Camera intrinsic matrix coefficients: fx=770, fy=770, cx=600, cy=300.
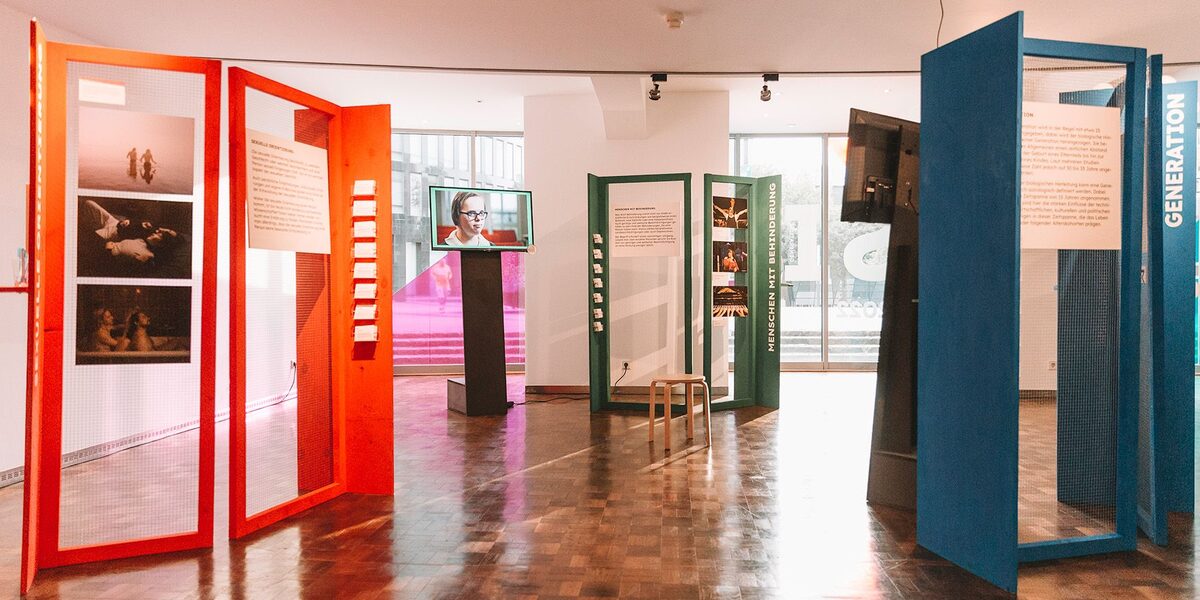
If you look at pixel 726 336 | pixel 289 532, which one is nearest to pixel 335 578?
pixel 289 532

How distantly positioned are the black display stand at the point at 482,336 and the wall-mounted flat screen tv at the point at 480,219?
0.20 metres

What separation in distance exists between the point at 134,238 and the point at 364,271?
123cm

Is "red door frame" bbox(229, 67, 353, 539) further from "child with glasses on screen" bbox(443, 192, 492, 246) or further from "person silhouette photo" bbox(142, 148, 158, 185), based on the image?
"child with glasses on screen" bbox(443, 192, 492, 246)

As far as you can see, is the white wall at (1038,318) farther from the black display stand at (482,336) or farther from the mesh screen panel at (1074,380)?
the black display stand at (482,336)

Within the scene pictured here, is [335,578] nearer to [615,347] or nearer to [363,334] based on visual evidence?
[363,334]

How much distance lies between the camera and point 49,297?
11.3 feet

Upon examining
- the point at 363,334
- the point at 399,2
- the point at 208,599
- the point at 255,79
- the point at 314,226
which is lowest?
the point at 208,599

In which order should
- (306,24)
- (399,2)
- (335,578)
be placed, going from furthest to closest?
(306,24) → (399,2) → (335,578)

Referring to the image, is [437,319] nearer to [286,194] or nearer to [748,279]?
[748,279]

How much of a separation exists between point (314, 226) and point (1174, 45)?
6.43m

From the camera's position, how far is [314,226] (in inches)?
167

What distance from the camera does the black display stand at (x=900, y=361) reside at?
14.3 feet

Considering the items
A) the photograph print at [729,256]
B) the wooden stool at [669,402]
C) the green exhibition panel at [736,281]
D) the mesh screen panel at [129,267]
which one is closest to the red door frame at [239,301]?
the mesh screen panel at [129,267]

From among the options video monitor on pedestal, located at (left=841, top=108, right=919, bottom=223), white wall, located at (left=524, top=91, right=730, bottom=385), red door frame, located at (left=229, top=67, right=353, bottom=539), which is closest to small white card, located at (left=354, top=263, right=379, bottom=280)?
red door frame, located at (left=229, top=67, right=353, bottom=539)
